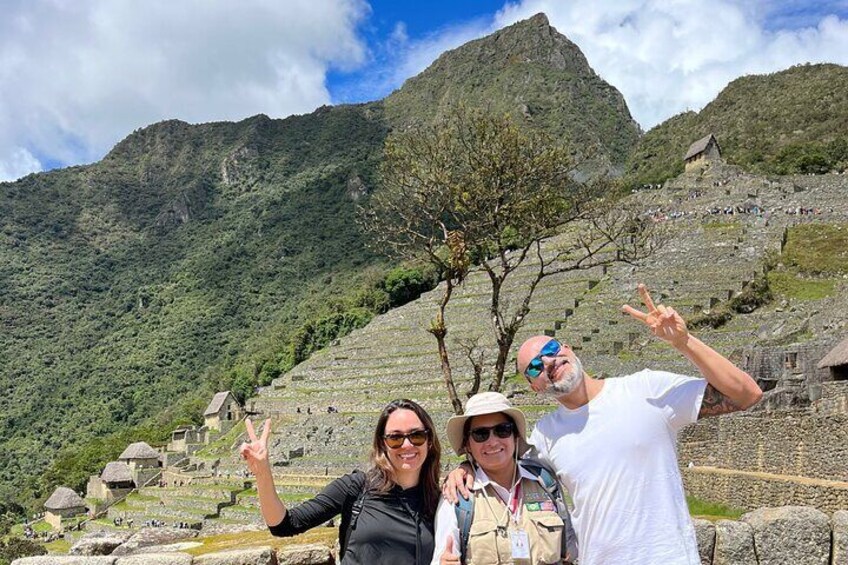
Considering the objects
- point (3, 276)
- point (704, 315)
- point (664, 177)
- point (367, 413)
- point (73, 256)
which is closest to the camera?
point (704, 315)

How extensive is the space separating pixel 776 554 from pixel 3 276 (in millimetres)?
148032

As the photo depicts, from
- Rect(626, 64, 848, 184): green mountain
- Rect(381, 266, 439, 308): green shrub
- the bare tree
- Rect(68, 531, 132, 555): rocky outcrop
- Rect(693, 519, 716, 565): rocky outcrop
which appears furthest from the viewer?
Rect(626, 64, 848, 184): green mountain

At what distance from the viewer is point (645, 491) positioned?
349 cm

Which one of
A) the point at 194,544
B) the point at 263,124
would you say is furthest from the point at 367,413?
the point at 263,124

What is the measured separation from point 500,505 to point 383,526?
0.64 meters

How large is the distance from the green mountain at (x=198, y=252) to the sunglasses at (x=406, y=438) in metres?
56.4

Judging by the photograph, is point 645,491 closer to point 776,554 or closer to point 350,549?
point 350,549

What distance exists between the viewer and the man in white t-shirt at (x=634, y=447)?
11.4 feet

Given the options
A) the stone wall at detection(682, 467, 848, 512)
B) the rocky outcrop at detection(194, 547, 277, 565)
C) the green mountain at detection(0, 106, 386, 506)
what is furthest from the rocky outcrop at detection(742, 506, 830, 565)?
the green mountain at detection(0, 106, 386, 506)

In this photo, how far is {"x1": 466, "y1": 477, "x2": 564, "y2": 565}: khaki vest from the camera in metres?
3.41

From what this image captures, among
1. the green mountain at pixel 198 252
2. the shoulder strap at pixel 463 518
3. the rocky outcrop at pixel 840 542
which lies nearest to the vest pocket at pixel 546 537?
the shoulder strap at pixel 463 518

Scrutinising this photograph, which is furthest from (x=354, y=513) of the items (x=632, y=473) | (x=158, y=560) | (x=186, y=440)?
(x=186, y=440)

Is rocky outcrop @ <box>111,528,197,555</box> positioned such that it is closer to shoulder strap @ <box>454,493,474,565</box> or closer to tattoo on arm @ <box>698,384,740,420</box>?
shoulder strap @ <box>454,493,474,565</box>

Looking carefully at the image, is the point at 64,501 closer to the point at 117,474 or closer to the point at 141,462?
the point at 117,474
